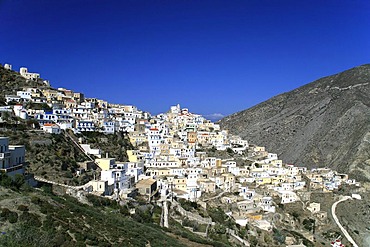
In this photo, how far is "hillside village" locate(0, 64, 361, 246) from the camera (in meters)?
23.3

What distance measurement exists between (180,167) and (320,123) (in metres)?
42.1

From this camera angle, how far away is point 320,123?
63688 mm

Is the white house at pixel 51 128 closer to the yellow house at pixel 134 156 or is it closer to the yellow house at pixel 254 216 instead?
the yellow house at pixel 134 156

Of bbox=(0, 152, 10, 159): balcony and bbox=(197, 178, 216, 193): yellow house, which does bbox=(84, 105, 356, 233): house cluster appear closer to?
bbox=(197, 178, 216, 193): yellow house

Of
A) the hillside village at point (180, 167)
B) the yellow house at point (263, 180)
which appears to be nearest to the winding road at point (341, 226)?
the hillside village at point (180, 167)

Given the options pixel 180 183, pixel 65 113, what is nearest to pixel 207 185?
pixel 180 183

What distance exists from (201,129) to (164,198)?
1985 cm

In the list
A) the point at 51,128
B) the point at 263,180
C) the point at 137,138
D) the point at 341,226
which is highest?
the point at 51,128

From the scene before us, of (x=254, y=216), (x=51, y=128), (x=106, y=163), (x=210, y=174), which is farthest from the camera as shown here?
(x=210, y=174)

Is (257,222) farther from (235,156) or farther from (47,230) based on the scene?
(47,230)

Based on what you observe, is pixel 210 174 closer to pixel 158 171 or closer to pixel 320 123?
pixel 158 171

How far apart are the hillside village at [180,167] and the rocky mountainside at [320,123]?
13702 millimetres

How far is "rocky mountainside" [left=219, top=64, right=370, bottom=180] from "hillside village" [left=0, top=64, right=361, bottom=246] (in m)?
13.7

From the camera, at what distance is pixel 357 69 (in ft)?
265
